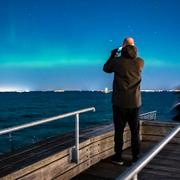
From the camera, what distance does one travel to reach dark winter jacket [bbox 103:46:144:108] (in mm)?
6824

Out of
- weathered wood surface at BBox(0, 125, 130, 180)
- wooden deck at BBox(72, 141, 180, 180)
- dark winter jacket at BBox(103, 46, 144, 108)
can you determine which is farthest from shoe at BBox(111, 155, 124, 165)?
dark winter jacket at BBox(103, 46, 144, 108)

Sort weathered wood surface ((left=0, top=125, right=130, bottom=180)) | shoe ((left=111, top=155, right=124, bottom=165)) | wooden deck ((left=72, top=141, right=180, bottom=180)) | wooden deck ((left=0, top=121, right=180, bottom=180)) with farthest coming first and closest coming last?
shoe ((left=111, top=155, right=124, bottom=165)), wooden deck ((left=72, top=141, right=180, bottom=180)), wooden deck ((left=0, top=121, right=180, bottom=180)), weathered wood surface ((left=0, top=125, right=130, bottom=180))

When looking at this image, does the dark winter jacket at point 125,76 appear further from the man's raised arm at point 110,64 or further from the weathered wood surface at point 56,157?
the weathered wood surface at point 56,157

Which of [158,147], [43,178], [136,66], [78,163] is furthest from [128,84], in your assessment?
[158,147]

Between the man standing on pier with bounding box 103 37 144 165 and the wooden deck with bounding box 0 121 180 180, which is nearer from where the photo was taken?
the wooden deck with bounding box 0 121 180 180

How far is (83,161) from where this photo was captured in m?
7.16

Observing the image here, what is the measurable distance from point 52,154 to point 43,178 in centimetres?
46

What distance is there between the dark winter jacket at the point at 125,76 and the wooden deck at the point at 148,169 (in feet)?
3.53

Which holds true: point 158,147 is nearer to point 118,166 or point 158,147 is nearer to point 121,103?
point 121,103

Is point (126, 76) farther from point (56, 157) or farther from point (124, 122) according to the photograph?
point (56, 157)

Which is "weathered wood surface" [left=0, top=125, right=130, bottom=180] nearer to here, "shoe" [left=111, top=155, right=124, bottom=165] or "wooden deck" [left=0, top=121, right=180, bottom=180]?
"wooden deck" [left=0, top=121, right=180, bottom=180]

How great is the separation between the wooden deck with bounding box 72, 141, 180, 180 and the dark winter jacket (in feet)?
3.53

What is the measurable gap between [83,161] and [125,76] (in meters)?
1.53

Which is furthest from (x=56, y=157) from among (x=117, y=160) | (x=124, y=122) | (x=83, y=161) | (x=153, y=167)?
(x=153, y=167)
